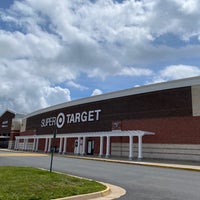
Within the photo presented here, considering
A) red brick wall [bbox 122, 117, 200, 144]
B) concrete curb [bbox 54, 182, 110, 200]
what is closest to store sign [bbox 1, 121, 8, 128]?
red brick wall [bbox 122, 117, 200, 144]

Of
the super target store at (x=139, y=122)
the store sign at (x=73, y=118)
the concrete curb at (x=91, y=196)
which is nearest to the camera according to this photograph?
the concrete curb at (x=91, y=196)

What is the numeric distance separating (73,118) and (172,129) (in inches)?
706

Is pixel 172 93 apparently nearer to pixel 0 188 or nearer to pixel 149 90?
pixel 149 90

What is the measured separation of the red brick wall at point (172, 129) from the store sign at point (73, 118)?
7.95 meters

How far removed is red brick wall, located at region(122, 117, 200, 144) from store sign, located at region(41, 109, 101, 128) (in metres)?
7.95

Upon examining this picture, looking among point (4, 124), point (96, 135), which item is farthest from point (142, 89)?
point (4, 124)

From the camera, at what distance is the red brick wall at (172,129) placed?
25500 mm

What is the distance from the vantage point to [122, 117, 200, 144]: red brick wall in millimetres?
25500

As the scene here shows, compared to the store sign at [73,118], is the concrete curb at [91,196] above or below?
below

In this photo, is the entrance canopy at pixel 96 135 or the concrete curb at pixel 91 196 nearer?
the concrete curb at pixel 91 196

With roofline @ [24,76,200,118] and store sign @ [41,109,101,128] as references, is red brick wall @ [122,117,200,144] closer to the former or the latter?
roofline @ [24,76,200,118]

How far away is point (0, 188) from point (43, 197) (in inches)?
64.5

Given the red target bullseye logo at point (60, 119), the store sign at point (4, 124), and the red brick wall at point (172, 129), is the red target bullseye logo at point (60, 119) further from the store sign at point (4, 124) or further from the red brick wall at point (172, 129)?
the store sign at point (4, 124)

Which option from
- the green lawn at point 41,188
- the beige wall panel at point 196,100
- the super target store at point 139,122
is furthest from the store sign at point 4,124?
the green lawn at point 41,188
